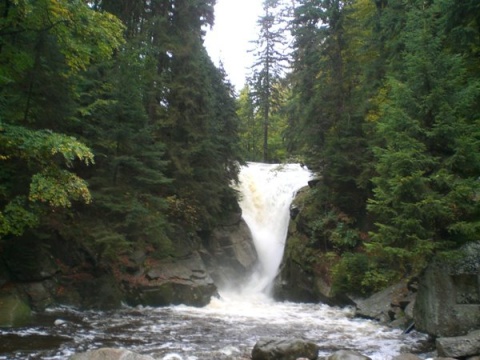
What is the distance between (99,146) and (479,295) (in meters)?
12.6

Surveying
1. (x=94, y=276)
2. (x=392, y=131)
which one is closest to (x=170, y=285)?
(x=94, y=276)

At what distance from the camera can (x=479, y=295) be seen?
30.5 feet

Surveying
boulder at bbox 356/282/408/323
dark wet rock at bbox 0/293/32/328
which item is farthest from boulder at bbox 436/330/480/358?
dark wet rock at bbox 0/293/32/328

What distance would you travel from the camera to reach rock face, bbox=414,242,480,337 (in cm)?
911

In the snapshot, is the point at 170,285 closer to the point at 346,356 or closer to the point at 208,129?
the point at 208,129

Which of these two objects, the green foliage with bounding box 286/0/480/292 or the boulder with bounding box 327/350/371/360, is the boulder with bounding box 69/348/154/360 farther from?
the green foliage with bounding box 286/0/480/292

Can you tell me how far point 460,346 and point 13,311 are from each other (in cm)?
1022

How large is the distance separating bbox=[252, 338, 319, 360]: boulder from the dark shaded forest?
3.00 m

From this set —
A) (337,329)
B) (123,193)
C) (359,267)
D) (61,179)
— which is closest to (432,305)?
(337,329)

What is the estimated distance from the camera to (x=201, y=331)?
37.0ft

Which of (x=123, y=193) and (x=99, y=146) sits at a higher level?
(x=99, y=146)

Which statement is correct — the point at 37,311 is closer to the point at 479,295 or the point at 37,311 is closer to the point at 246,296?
the point at 246,296

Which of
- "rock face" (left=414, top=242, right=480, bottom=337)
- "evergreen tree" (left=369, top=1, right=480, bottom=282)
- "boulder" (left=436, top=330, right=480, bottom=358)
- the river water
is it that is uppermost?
"evergreen tree" (left=369, top=1, right=480, bottom=282)

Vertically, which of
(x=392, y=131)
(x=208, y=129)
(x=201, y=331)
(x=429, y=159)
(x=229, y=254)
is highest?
(x=208, y=129)
